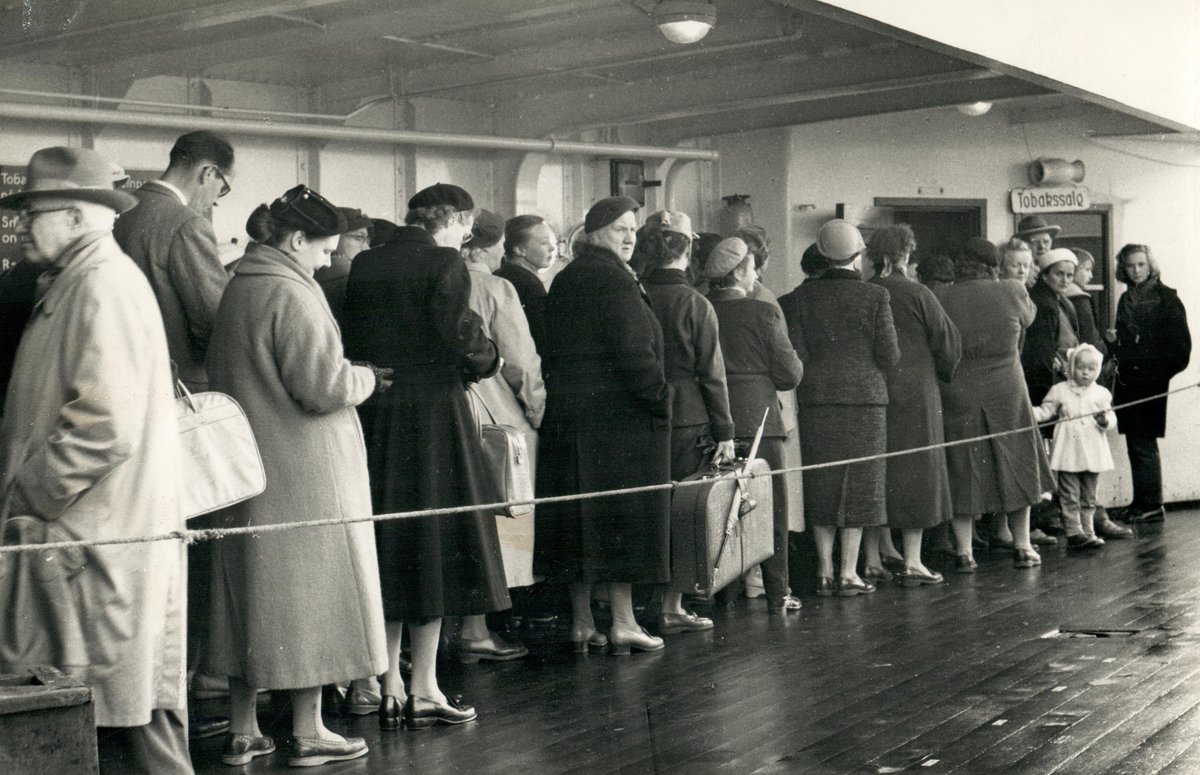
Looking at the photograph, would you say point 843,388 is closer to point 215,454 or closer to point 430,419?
point 430,419

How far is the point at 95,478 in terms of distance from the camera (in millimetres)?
3307

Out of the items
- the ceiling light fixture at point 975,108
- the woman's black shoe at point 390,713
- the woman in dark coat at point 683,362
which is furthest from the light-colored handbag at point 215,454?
the ceiling light fixture at point 975,108

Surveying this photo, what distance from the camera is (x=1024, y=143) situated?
10992mm

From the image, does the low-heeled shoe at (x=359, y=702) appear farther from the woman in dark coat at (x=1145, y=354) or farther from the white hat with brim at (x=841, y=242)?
the woman in dark coat at (x=1145, y=354)

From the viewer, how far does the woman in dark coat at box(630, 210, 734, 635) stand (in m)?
6.15

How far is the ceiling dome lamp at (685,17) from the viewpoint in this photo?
21.6 feet

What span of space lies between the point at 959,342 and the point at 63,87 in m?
4.39

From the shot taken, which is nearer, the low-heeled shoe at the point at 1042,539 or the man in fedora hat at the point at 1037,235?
the low-heeled shoe at the point at 1042,539

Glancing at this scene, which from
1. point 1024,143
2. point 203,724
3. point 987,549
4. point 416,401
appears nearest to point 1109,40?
point 1024,143

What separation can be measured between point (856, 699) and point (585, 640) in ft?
4.36

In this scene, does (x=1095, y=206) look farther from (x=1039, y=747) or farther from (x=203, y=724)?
(x=203, y=724)

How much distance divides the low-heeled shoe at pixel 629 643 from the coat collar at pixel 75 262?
9.79 ft

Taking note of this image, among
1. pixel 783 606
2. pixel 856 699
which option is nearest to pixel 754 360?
pixel 783 606

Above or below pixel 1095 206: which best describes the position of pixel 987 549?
below
